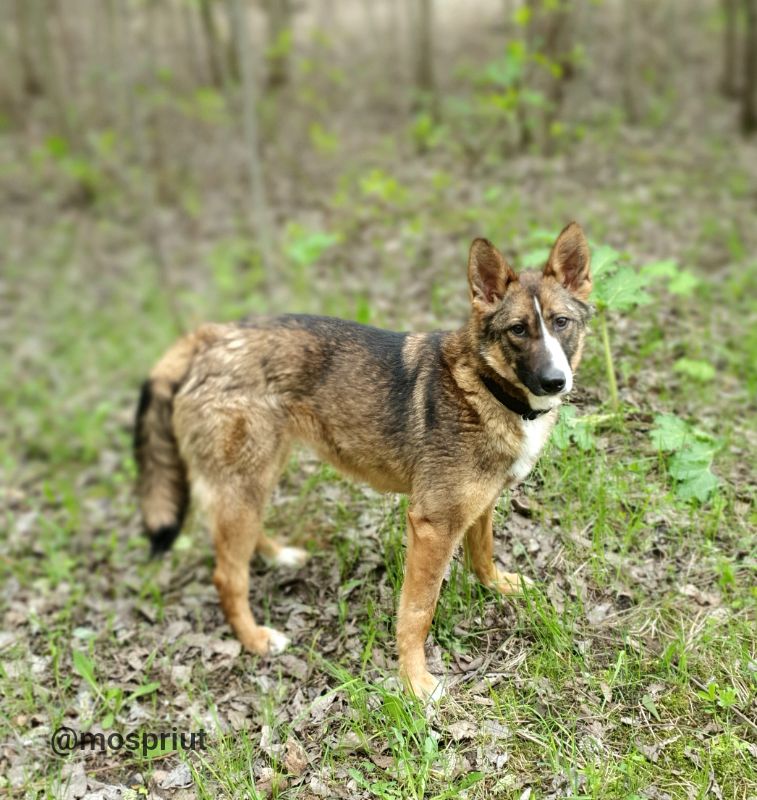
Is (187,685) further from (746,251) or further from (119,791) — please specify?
(746,251)

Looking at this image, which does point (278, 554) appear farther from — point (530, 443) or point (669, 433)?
point (669, 433)

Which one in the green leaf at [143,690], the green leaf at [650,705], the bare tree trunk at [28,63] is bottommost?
the green leaf at [143,690]

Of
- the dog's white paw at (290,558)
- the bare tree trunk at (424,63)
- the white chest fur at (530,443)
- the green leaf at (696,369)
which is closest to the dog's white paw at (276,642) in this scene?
the dog's white paw at (290,558)

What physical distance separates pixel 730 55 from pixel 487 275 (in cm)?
1307

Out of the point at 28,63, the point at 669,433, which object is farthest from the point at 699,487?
the point at 28,63

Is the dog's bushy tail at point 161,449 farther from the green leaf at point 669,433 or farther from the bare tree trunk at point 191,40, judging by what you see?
the bare tree trunk at point 191,40

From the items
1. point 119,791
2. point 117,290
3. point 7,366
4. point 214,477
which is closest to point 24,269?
point 117,290

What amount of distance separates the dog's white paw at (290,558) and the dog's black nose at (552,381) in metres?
2.50

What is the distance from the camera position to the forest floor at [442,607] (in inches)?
141

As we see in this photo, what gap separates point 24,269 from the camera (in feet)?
37.7

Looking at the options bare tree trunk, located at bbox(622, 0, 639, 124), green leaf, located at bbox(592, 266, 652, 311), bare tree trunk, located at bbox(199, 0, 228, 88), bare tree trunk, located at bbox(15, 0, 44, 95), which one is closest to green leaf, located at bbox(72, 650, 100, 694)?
green leaf, located at bbox(592, 266, 652, 311)

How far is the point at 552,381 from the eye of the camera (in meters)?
3.35

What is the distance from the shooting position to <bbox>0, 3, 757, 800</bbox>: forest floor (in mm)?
3578

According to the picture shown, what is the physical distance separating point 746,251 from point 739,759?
6.54 m
